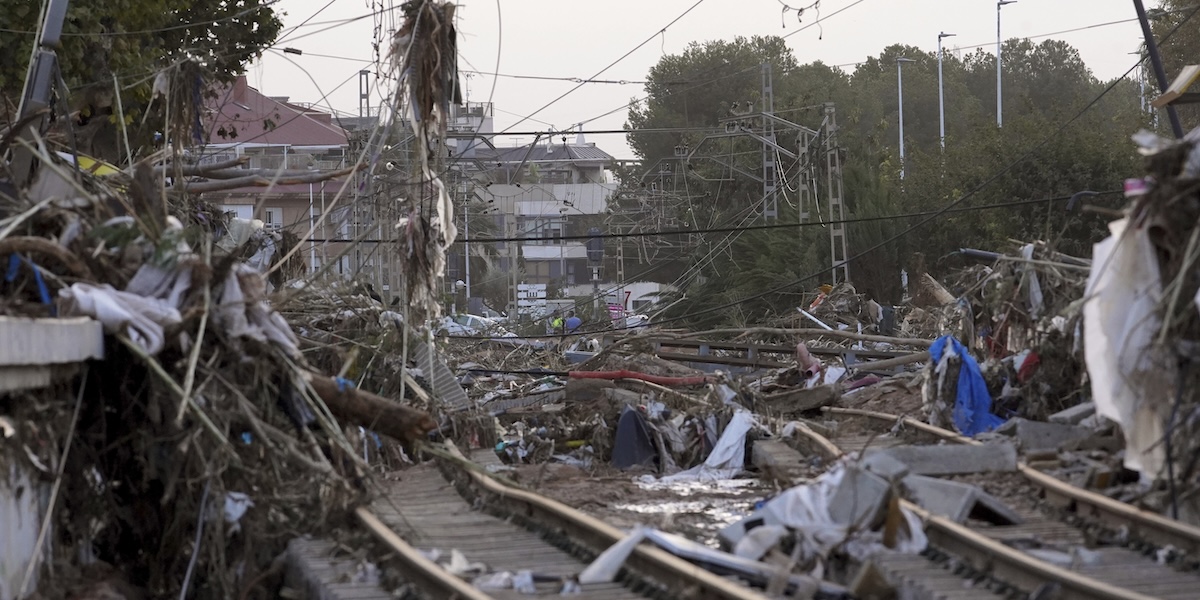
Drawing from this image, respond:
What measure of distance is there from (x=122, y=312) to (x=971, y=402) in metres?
10.2

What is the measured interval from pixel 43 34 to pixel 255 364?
20.5 feet

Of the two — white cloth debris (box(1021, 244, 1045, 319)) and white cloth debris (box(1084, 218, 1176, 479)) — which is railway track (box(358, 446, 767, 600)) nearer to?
white cloth debris (box(1084, 218, 1176, 479))

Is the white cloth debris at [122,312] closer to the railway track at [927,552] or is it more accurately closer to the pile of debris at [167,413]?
the pile of debris at [167,413]

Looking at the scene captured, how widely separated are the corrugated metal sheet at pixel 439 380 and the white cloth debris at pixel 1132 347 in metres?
9.20

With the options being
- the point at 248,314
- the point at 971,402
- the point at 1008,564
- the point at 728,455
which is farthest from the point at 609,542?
the point at 971,402

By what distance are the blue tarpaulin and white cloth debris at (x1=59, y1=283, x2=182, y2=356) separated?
9.68 m

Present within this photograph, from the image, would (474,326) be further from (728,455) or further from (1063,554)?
(1063,554)

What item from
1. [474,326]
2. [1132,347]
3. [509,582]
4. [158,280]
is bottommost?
[474,326]

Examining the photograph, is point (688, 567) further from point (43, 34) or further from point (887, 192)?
point (887, 192)

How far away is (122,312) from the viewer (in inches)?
386

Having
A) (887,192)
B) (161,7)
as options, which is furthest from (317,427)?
(887,192)

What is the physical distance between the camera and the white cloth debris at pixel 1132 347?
9.18 m

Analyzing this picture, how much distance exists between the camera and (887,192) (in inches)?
2061

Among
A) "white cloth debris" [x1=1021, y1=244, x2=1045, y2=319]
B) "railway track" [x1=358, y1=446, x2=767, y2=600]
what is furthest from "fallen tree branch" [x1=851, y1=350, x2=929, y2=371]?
"railway track" [x1=358, y1=446, x2=767, y2=600]
